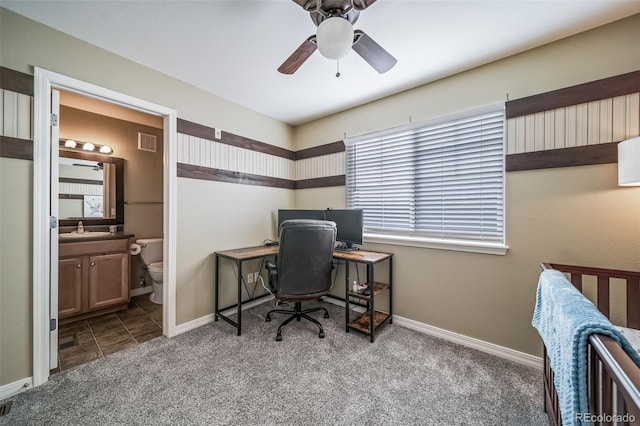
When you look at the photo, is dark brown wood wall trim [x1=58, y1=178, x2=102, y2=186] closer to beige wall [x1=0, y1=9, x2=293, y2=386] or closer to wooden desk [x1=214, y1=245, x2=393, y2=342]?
beige wall [x1=0, y1=9, x2=293, y2=386]

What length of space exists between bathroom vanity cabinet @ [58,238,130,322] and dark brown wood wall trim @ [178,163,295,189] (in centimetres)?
131

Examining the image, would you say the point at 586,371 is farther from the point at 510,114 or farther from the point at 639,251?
the point at 510,114

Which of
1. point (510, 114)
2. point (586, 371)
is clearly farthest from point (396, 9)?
point (586, 371)

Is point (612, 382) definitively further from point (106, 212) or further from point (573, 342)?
point (106, 212)

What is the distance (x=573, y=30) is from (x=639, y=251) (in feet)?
5.15

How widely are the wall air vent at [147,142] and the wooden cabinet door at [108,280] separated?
1.53 metres

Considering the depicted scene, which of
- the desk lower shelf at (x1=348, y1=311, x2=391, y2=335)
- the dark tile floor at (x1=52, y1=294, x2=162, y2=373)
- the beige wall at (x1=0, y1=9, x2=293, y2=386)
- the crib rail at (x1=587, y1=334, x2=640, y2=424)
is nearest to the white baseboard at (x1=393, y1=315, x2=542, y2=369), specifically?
the desk lower shelf at (x1=348, y1=311, x2=391, y2=335)

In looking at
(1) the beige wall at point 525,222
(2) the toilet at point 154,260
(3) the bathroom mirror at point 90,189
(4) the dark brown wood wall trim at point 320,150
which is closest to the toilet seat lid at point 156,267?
(2) the toilet at point 154,260

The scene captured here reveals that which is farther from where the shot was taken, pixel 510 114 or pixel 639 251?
pixel 510 114

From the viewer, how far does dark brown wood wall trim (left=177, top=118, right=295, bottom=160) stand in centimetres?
252

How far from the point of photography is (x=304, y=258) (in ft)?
7.47

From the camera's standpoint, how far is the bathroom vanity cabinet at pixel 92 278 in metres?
2.53

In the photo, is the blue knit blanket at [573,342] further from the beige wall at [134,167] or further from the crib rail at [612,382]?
the beige wall at [134,167]

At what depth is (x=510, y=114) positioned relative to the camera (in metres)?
2.03
